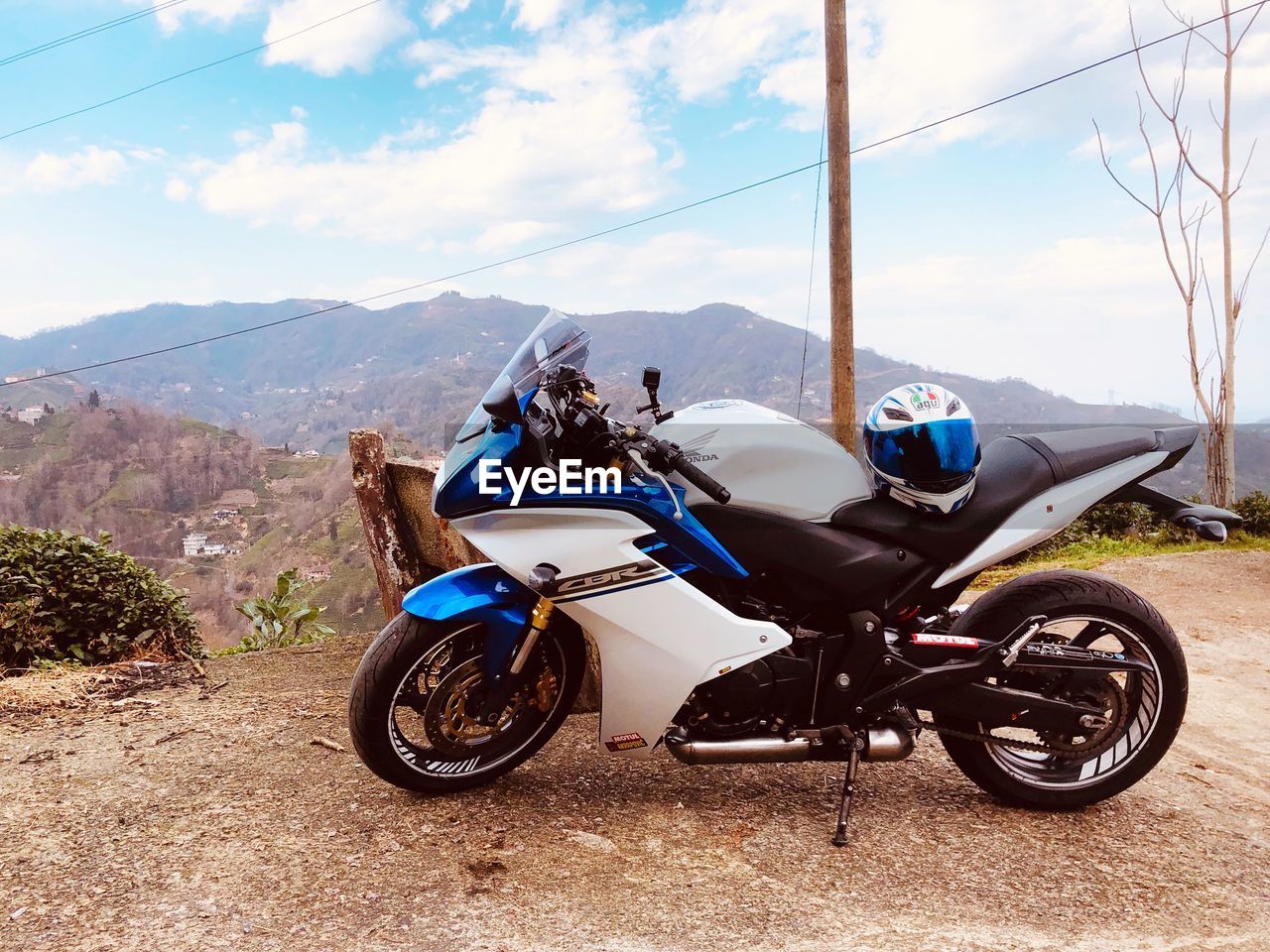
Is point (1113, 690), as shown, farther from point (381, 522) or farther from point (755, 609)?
point (381, 522)

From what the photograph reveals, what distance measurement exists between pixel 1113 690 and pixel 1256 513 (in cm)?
830

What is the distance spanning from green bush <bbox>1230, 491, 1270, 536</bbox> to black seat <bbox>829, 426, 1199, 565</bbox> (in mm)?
8036

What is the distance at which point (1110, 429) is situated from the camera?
10.6ft

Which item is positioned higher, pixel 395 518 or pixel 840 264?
pixel 840 264

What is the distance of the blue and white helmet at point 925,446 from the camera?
2889 mm

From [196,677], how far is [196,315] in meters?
143

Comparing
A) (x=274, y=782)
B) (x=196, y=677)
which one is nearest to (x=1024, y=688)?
(x=274, y=782)

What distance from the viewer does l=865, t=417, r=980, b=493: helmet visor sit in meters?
2.88

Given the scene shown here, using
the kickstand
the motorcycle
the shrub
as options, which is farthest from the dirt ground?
the shrub

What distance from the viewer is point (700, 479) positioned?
2658mm

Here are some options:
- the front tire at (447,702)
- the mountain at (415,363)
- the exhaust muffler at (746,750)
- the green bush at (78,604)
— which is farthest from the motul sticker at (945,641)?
the green bush at (78,604)

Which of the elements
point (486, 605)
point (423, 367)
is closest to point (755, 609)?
point (486, 605)

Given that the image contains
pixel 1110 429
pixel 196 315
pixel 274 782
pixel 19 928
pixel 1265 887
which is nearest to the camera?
pixel 19 928

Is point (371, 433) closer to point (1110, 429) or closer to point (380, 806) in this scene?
point (380, 806)
